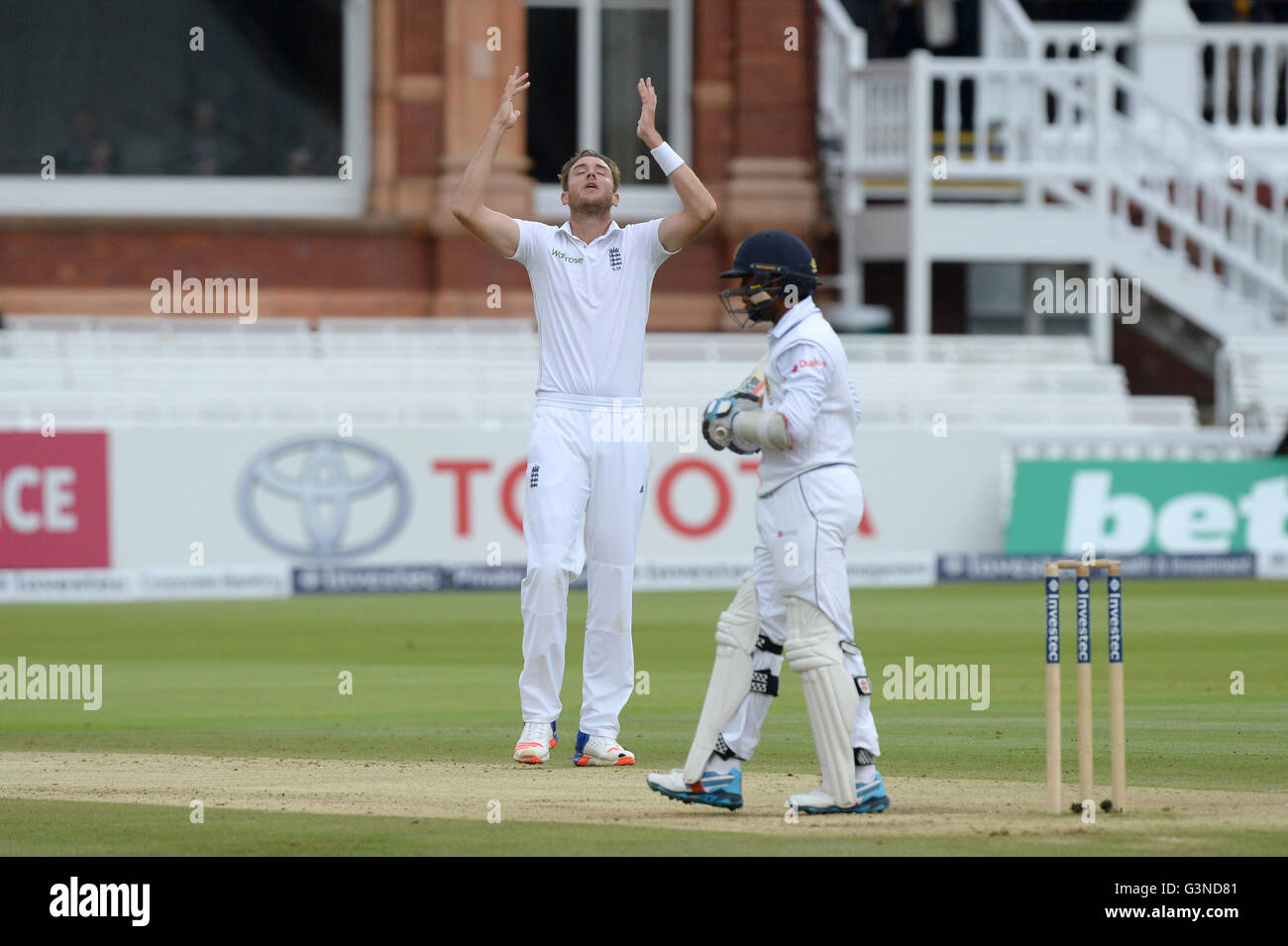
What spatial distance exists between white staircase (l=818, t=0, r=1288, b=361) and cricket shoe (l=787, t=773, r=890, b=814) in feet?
46.0

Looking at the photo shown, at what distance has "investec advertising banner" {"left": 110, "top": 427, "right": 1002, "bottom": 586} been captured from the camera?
17234mm

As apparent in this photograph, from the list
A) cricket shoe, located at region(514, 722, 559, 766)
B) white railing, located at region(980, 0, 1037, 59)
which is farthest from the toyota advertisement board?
cricket shoe, located at region(514, 722, 559, 766)

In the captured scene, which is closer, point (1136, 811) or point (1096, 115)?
point (1136, 811)

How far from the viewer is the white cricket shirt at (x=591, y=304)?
27.0ft

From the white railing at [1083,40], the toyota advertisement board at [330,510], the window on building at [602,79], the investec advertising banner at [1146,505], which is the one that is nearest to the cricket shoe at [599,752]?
the toyota advertisement board at [330,510]

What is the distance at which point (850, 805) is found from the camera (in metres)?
6.71

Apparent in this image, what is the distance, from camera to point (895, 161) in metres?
21.2

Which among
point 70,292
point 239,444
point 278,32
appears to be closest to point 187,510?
point 239,444

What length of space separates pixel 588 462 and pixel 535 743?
998mm

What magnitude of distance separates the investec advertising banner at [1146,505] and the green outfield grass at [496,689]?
1.92 ft

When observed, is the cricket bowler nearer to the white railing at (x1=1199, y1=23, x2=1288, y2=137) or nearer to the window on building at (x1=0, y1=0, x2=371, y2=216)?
the window on building at (x1=0, y1=0, x2=371, y2=216)

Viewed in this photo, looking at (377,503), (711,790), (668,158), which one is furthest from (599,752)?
(377,503)

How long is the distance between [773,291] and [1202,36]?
57.4ft

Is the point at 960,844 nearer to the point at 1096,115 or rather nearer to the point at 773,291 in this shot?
the point at 773,291
